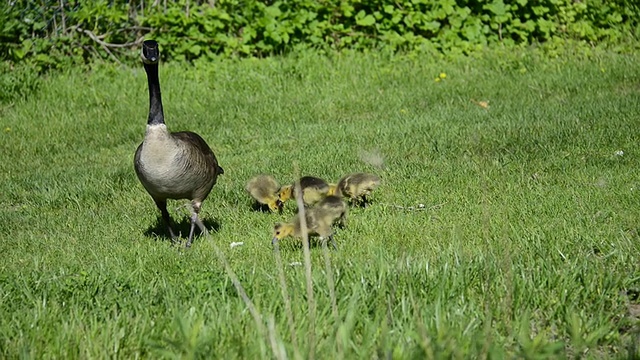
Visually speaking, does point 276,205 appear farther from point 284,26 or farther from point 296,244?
point 284,26

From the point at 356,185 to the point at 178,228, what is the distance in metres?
1.56

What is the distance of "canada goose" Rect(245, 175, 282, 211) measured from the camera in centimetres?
772

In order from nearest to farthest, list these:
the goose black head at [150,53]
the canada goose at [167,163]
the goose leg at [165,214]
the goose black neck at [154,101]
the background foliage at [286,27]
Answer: the canada goose at [167,163] → the goose black neck at [154,101] → the goose black head at [150,53] → the goose leg at [165,214] → the background foliage at [286,27]

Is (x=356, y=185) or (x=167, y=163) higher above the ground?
(x=167, y=163)

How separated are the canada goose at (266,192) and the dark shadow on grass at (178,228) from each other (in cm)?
40

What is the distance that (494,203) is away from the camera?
737 cm

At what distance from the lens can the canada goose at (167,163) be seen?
266 inches

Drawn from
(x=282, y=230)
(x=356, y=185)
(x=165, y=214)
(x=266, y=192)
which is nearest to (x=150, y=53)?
(x=165, y=214)

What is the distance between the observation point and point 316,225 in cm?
643

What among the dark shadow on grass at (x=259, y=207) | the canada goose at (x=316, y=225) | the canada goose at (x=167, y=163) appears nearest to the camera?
the canada goose at (x=316, y=225)

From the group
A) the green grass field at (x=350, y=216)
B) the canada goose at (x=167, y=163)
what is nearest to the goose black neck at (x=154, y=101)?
the canada goose at (x=167, y=163)

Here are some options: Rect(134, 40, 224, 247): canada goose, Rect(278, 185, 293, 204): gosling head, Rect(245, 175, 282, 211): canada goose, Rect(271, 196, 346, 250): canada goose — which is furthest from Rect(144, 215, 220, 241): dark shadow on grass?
Rect(271, 196, 346, 250): canada goose

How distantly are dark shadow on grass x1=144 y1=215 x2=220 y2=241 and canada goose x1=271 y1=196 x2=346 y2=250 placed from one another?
1.05 m

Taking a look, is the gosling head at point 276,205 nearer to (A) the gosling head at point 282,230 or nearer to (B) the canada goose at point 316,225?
(B) the canada goose at point 316,225
